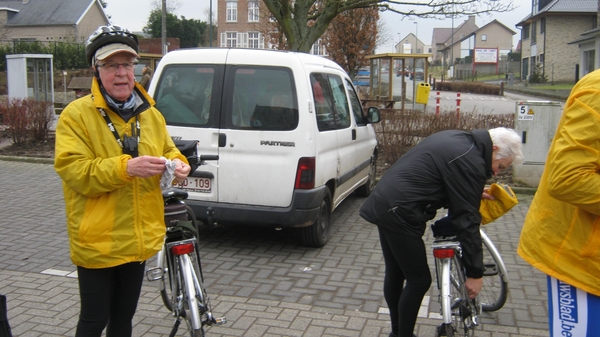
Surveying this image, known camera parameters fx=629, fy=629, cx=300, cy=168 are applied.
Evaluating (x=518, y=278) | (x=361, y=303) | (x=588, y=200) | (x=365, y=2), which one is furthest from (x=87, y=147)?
(x=365, y=2)

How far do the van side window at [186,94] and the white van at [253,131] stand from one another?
0.03 feet

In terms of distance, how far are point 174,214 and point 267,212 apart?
2.24 m

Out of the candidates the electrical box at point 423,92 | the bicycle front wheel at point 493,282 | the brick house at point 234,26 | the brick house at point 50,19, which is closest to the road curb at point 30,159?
the bicycle front wheel at point 493,282

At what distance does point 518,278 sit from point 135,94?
4.01 meters

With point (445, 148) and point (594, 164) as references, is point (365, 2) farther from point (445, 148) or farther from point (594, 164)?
point (594, 164)

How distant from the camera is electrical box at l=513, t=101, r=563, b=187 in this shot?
923 centimetres

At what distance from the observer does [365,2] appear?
1512 centimetres

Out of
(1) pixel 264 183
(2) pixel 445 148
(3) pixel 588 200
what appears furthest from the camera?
(1) pixel 264 183

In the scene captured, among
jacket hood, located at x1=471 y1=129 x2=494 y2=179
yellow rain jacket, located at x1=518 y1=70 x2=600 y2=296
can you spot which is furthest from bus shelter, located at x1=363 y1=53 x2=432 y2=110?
yellow rain jacket, located at x1=518 y1=70 x2=600 y2=296

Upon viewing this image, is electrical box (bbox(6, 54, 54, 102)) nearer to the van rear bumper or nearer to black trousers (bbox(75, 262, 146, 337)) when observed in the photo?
the van rear bumper

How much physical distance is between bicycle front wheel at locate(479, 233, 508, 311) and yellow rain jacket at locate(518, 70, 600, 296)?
1918 millimetres

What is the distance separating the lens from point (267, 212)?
19.9ft

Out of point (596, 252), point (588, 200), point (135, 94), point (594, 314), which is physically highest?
point (135, 94)

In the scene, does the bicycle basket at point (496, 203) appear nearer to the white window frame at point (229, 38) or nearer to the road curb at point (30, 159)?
the road curb at point (30, 159)
